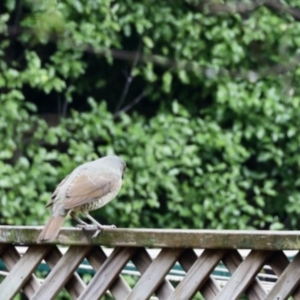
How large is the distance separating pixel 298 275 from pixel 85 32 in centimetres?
562

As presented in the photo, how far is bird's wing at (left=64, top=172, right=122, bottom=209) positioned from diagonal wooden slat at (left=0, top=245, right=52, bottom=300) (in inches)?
32.5

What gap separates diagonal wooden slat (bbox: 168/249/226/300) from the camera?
2633 mm

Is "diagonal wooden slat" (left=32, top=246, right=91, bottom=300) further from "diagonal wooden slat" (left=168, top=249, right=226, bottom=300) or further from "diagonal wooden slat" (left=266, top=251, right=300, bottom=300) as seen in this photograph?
"diagonal wooden slat" (left=266, top=251, right=300, bottom=300)

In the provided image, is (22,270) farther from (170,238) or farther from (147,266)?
(170,238)

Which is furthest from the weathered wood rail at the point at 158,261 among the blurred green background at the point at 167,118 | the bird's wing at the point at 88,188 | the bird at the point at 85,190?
the blurred green background at the point at 167,118

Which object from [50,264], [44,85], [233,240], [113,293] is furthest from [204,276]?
[44,85]

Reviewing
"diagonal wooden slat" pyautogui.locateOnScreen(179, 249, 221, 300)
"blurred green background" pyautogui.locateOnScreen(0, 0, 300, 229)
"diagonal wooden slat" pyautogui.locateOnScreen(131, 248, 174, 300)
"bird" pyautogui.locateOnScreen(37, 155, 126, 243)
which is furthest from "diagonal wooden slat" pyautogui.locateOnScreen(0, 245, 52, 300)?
"blurred green background" pyautogui.locateOnScreen(0, 0, 300, 229)

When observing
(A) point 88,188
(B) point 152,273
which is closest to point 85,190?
(A) point 88,188

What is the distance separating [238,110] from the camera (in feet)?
27.5

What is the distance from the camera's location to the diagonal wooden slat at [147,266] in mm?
2748

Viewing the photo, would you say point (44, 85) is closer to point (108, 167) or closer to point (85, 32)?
point (85, 32)

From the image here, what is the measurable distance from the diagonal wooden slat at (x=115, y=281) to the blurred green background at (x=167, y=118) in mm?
4752

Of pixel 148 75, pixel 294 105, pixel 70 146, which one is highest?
pixel 294 105

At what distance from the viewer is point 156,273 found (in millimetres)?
2709
